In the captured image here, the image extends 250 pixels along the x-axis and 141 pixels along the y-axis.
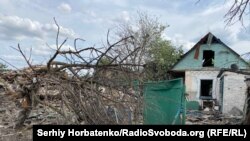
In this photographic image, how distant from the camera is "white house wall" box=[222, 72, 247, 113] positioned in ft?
82.6

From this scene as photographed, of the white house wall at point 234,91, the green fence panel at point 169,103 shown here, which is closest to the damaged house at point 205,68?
the white house wall at point 234,91

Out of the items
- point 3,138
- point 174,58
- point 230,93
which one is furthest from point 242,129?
point 174,58

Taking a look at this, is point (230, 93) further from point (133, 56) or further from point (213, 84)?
point (133, 56)

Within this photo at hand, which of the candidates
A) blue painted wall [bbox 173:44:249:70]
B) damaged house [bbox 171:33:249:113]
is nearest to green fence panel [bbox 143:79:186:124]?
damaged house [bbox 171:33:249:113]

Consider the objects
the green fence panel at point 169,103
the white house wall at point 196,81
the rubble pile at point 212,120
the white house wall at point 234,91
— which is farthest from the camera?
the white house wall at point 196,81

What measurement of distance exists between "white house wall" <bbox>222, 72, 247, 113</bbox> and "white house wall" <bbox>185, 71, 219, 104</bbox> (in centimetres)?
369

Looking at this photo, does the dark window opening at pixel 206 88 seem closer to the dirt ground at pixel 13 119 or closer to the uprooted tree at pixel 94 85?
the dirt ground at pixel 13 119

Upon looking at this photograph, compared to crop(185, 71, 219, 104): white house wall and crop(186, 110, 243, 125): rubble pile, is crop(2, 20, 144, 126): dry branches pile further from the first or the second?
crop(185, 71, 219, 104): white house wall

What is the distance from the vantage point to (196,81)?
30734mm

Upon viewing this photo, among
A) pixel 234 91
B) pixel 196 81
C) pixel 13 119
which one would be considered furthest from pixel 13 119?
pixel 196 81

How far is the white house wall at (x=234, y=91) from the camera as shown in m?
25.2

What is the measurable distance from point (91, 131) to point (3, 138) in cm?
331

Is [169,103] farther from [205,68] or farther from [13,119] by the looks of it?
[205,68]

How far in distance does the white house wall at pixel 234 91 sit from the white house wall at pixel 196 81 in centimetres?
369
